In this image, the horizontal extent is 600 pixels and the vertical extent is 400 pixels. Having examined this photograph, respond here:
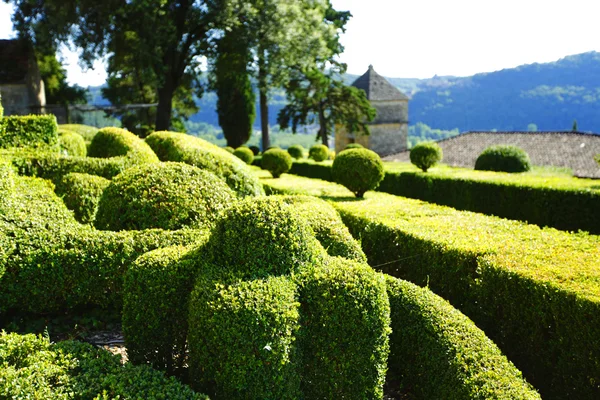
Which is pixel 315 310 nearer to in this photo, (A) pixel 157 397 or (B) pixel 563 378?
(A) pixel 157 397

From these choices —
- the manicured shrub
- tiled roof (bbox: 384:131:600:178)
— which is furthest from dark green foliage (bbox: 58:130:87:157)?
tiled roof (bbox: 384:131:600:178)

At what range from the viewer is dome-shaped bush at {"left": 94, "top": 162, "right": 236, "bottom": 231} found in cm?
647

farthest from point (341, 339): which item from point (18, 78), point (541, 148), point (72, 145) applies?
point (541, 148)

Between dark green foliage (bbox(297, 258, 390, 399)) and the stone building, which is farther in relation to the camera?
the stone building

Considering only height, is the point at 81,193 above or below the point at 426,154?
above

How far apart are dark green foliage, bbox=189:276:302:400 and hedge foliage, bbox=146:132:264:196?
4.83 meters

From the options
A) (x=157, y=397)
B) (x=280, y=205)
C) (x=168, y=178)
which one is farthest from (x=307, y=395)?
(x=168, y=178)

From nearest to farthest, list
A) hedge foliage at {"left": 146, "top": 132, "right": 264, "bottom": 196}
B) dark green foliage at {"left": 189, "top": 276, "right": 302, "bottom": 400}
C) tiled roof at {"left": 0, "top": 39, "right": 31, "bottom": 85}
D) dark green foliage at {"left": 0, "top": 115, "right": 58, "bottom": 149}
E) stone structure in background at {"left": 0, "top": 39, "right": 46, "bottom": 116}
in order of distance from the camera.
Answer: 1. dark green foliage at {"left": 189, "top": 276, "right": 302, "bottom": 400}
2. hedge foliage at {"left": 146, "top": 132, "right": 264, "bottom": 196}
3. dark green foliage at {"left": 0, "top": 115, "right": 58, "bottom": 149}
4. stone structure in background at {"left": 0, "top": 39, "right": 46, "bottom": 116}
5. tiled roof at {"left": 0, "top": 39, "right": 31, "bottom": 85}

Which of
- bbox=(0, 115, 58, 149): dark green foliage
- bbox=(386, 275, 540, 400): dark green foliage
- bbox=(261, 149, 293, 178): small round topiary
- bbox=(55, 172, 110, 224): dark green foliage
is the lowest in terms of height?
bbox=(386, 275, 540, 400): dark green foliage

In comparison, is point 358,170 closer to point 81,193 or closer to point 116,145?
point 116,145

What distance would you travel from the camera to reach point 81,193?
7.89 meters

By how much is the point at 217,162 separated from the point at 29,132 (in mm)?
4332

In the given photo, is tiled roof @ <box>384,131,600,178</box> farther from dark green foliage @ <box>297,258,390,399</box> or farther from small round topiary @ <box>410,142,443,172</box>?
dark green foliage @ <box>297,258,390,399</box>

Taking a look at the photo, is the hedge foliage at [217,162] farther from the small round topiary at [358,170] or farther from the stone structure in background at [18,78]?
the stone structure in background at [18,78]
